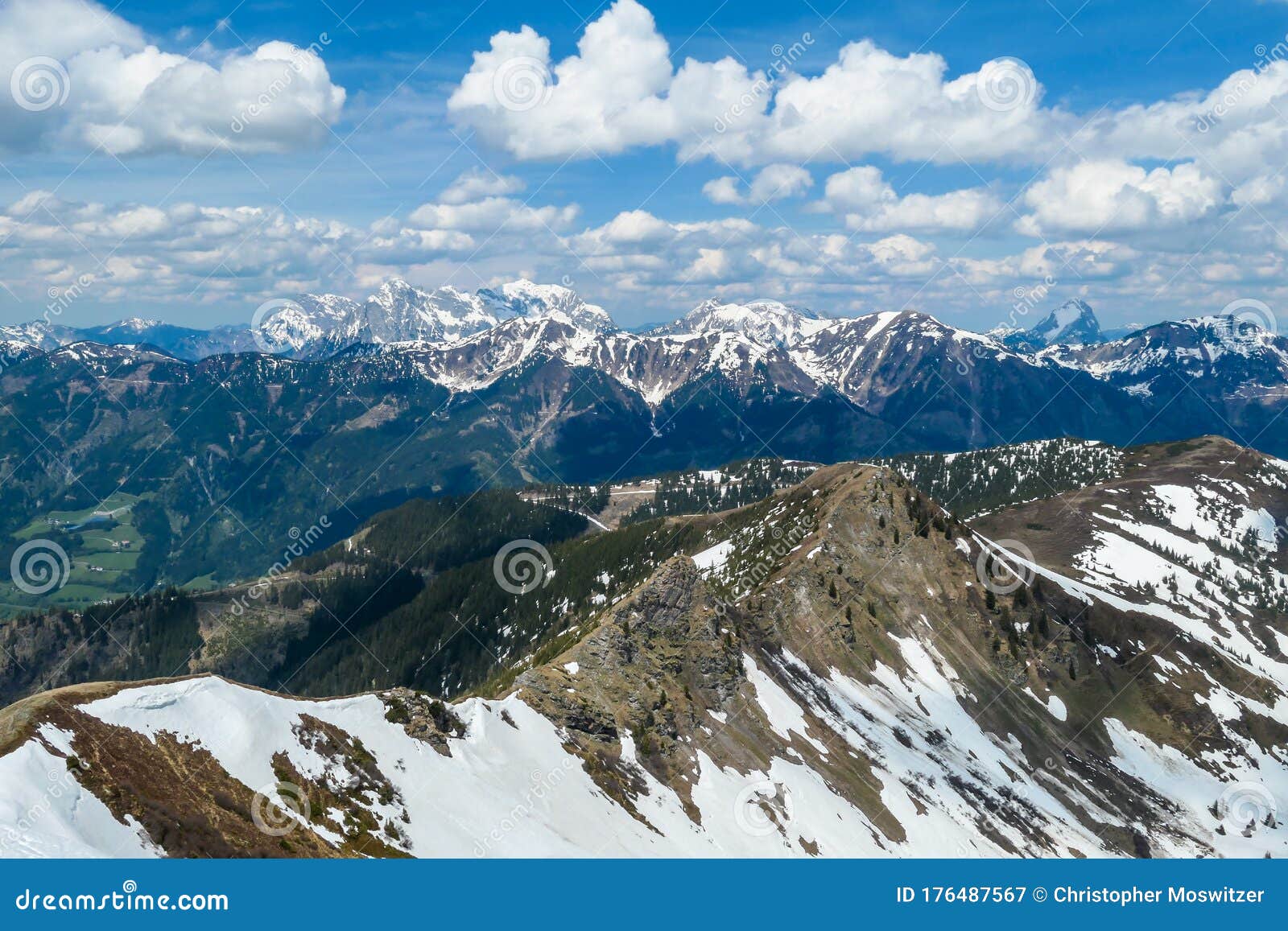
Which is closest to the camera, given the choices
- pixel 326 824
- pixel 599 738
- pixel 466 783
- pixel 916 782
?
pixel 326 824

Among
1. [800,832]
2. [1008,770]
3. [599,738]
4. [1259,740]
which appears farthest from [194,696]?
[1259,740]

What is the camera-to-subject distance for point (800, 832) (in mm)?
83188

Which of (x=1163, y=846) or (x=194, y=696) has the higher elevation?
(x=194, y=696)

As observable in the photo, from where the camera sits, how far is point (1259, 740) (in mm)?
156375

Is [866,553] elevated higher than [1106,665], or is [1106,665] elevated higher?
[866,553]

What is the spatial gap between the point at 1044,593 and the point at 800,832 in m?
96.3

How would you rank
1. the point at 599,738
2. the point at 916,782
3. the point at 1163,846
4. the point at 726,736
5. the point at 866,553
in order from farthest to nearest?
the point at 866,553 → the point at 1163,846 → the point at 916,782 → the point at 726,736 → the point at 599,738

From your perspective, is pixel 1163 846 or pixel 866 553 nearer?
pixel 1163 846

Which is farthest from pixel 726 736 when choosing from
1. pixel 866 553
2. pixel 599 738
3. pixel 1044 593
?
pixel 1044 593

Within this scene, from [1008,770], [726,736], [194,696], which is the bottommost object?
[1008,770]

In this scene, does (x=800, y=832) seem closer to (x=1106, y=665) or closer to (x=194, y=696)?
(x=194, y=696)

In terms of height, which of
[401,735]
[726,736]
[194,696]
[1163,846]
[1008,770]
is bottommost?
[1163,846]

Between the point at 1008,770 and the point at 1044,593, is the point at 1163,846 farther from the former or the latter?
the point at 1044,593

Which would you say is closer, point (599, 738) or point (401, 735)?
point (401, 735)
